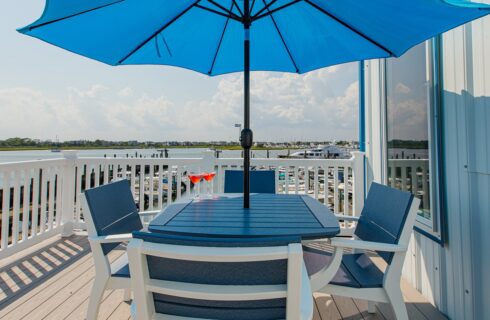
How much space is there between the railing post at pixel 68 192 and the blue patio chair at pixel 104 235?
7.85 ft

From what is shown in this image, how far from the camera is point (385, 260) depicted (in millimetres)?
1543

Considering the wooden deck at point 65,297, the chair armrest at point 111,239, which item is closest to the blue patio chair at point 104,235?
the chair armrest at point 111,239

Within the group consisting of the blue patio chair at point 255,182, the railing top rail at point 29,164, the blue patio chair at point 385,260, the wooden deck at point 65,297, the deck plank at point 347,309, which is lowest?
the deck plank at point 347,309

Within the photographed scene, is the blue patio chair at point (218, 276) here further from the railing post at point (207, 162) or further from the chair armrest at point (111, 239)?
the railing post at point (207, 162)

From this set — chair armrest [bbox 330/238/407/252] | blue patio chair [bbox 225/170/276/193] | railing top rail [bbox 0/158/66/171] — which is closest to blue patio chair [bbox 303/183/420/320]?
chair armrest [bbox 330/238/407/252]

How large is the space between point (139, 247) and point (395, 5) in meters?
1.97

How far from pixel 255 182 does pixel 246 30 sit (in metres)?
1.50

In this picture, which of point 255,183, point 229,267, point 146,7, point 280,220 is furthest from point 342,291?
point 146,7

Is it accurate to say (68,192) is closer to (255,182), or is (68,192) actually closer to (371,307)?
(255,182)

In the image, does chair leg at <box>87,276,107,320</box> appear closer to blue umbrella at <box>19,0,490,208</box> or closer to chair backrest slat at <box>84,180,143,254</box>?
chair backrest slat at <box>84,180,143,254</box>

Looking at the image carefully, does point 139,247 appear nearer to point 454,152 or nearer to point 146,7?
point 146,7

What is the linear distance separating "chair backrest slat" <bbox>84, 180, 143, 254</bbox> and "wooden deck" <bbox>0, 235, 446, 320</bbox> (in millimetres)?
747

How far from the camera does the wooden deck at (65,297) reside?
205 centimetres

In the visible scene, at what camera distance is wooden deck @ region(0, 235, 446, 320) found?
205 cm
